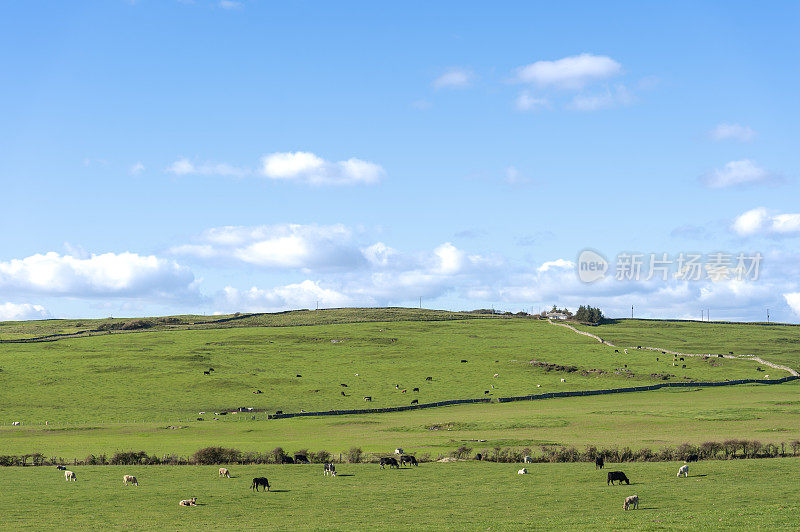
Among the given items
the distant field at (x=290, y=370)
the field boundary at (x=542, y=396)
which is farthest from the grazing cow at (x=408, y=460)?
the distant field at (x=290, y=370)

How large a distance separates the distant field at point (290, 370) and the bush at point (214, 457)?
3626 centimetres

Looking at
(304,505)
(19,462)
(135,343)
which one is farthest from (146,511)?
(135,343)

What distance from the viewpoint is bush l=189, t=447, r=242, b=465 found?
56969 millimetres

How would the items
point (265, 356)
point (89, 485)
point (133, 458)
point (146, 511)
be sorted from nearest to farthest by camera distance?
point (146, 511) → point (89, 485) → point (133, 458) → point (265, 356)

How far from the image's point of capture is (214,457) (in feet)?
188

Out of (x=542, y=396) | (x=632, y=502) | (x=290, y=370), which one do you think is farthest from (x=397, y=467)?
(x=290, y=370)

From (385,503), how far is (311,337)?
128 meters

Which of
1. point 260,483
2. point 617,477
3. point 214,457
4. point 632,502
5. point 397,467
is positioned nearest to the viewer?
point 632,502

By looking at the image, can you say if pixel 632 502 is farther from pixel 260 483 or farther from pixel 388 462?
pixel 260 483

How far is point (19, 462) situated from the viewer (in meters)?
58.3

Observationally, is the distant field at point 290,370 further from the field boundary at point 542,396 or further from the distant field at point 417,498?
the distant field at point 417,498

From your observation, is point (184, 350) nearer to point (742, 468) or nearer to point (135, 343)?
point (135, 343)

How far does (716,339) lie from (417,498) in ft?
501

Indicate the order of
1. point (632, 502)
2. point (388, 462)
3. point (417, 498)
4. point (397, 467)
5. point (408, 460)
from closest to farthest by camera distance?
point (632, 502), point (417, 498), point (397, 467), point (388, 462), point (408, 460)
